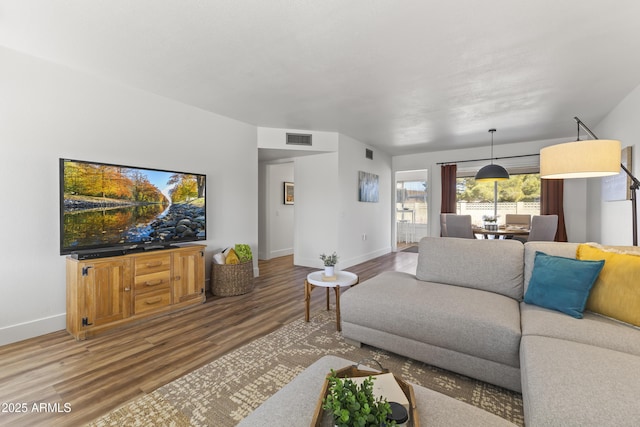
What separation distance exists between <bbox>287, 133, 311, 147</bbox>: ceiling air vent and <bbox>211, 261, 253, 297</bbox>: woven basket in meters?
2.19

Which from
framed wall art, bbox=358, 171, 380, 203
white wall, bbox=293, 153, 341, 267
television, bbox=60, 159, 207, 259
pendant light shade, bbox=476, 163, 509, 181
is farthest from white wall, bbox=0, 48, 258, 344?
pendant light shade, bbox=476, 163, 509, 181

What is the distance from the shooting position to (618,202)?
370 cm

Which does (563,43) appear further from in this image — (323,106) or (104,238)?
(104,238)

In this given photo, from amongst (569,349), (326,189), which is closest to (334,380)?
(569,349)

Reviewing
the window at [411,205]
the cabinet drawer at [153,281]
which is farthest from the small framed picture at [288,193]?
the cabinet drawer at [153,281]

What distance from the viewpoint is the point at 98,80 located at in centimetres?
280

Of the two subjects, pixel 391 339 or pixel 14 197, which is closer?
pixel 391 339

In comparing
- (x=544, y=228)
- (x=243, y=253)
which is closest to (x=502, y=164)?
(x=544, y=228)

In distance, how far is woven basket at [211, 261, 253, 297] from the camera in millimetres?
3574

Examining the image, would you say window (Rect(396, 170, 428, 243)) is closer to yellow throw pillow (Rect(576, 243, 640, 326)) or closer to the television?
the television

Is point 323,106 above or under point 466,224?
above

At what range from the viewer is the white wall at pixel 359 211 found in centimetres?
518

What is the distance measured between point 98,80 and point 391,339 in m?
3.60

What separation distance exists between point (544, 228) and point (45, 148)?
19.6ft
